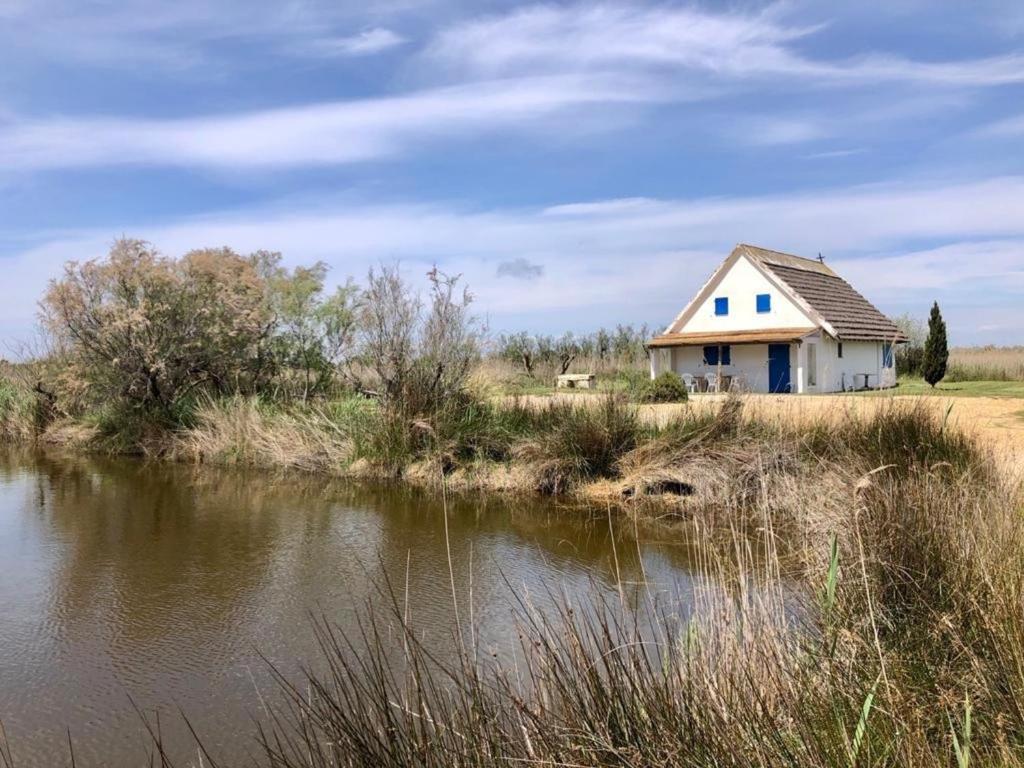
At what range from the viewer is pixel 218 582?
25.1 ft

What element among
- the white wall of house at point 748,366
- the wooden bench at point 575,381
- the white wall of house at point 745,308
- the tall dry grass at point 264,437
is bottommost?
the tall dry grass at point 264,437

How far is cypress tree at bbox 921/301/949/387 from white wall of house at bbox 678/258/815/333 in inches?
160

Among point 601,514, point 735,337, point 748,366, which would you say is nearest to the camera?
point 601,514

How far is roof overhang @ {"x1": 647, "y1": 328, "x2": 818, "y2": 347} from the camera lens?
24.9 meters

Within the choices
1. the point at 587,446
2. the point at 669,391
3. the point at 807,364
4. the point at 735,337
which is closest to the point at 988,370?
the point at 807,364

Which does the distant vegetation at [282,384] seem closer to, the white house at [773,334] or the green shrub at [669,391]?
the green shrub at [669,391]

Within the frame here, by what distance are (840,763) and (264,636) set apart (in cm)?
492

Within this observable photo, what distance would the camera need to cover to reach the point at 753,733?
236 cm

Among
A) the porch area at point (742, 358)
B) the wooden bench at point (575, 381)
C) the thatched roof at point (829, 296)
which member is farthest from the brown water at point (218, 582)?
the thatched roof at point (829, 296)

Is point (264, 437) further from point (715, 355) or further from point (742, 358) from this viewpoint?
point (742, 358)

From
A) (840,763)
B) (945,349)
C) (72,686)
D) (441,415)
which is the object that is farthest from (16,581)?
(945,349)

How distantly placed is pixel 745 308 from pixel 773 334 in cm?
217

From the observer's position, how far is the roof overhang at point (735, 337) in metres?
24.9

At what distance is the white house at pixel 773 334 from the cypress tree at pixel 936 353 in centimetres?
137
